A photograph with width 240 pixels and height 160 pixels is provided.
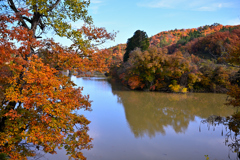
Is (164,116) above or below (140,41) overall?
below

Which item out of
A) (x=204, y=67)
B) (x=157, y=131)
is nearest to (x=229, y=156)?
(x=157, y=131)

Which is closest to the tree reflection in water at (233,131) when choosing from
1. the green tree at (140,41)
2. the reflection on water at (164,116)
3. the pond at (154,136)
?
the pond at (154,136)

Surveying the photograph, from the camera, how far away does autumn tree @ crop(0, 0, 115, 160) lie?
3928mm

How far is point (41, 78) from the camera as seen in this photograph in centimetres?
384

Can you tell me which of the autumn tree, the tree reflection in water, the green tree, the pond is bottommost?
the pond

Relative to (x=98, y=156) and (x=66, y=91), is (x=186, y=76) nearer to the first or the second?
(x=98, y=156)

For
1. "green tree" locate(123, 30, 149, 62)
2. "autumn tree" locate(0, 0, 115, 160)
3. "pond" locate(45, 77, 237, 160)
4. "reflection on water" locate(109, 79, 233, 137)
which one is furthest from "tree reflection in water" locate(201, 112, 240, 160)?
"green tree" locate(123, 30, 149, 62)

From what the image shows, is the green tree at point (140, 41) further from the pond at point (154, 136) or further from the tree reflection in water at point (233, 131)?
the tree reflection in water at point (233, 131)

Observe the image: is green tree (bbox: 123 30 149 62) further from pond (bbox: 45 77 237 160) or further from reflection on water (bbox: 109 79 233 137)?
pond (bbox: 45 77 237 160)

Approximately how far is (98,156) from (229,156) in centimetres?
406

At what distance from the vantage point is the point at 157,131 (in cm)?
864

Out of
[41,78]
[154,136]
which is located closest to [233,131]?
[154,136]

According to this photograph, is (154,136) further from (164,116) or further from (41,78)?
(41,78)

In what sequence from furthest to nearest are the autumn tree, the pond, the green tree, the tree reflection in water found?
the green tree
the pond
the tree reflection in water
the autumn tree
